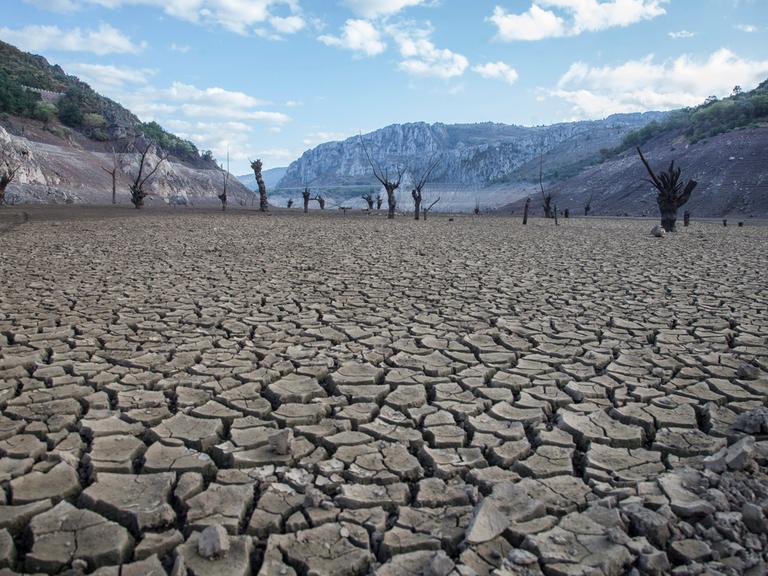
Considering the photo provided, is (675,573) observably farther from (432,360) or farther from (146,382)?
(146,382)

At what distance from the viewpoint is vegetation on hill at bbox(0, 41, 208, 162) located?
46844 millimetres

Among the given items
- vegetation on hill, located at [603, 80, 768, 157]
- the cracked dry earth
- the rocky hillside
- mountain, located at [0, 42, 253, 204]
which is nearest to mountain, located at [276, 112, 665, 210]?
vegetation on hill, located at [603, 80, 768, 157]

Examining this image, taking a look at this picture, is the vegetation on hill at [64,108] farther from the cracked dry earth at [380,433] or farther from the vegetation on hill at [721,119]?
the vegetation on hill at [721,119]

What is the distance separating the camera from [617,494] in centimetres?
221

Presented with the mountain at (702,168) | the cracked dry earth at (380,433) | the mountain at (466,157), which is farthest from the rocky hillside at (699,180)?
the cracked dry earth at (380,433)

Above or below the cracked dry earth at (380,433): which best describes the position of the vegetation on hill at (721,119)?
above

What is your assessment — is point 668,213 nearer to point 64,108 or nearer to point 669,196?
point 669,196

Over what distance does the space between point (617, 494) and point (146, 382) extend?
2.79m

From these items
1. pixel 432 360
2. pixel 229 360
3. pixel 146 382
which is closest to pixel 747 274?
pixel 432 360

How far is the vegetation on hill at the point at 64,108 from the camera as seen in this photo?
154 feet

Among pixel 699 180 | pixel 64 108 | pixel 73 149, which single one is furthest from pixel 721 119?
pixel 64 108

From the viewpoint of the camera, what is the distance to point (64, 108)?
2009 inches

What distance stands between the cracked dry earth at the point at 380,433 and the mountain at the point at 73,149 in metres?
34.0

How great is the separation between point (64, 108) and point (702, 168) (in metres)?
59.1
